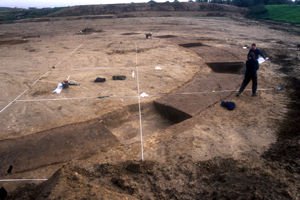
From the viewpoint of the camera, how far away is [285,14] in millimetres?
34469

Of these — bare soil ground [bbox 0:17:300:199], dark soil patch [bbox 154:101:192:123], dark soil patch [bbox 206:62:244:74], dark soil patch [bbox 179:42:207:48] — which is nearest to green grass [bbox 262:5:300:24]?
dark soil patch [bbox 179:42:207:48]

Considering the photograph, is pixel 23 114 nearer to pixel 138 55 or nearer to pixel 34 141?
pixel 34 141

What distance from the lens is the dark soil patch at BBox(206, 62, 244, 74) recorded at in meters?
12.0

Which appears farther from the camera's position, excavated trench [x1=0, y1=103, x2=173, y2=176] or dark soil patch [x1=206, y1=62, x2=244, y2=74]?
dark soil patch [x1=206, y1=62, x2=244, y2=74]

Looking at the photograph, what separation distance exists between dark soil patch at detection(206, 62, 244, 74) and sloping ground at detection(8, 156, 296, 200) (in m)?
7.34

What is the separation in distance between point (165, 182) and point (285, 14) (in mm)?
36518

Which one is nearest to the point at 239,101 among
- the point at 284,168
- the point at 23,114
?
the point at 284,168

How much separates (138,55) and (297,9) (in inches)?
1131

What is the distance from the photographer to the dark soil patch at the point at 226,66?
1195cm

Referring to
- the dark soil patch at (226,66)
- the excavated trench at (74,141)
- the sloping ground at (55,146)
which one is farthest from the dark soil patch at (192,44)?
the sloping ground at (55,146)

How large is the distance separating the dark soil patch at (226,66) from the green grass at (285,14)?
74.4 ft

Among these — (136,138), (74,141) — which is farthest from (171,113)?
(74,141)

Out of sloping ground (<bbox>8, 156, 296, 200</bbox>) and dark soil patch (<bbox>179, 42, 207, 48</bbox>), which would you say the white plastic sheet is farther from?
dark soil patch (<bbox>179, 42, 207, 48</bbox>)

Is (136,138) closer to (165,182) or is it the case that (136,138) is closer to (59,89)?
(165,182)
